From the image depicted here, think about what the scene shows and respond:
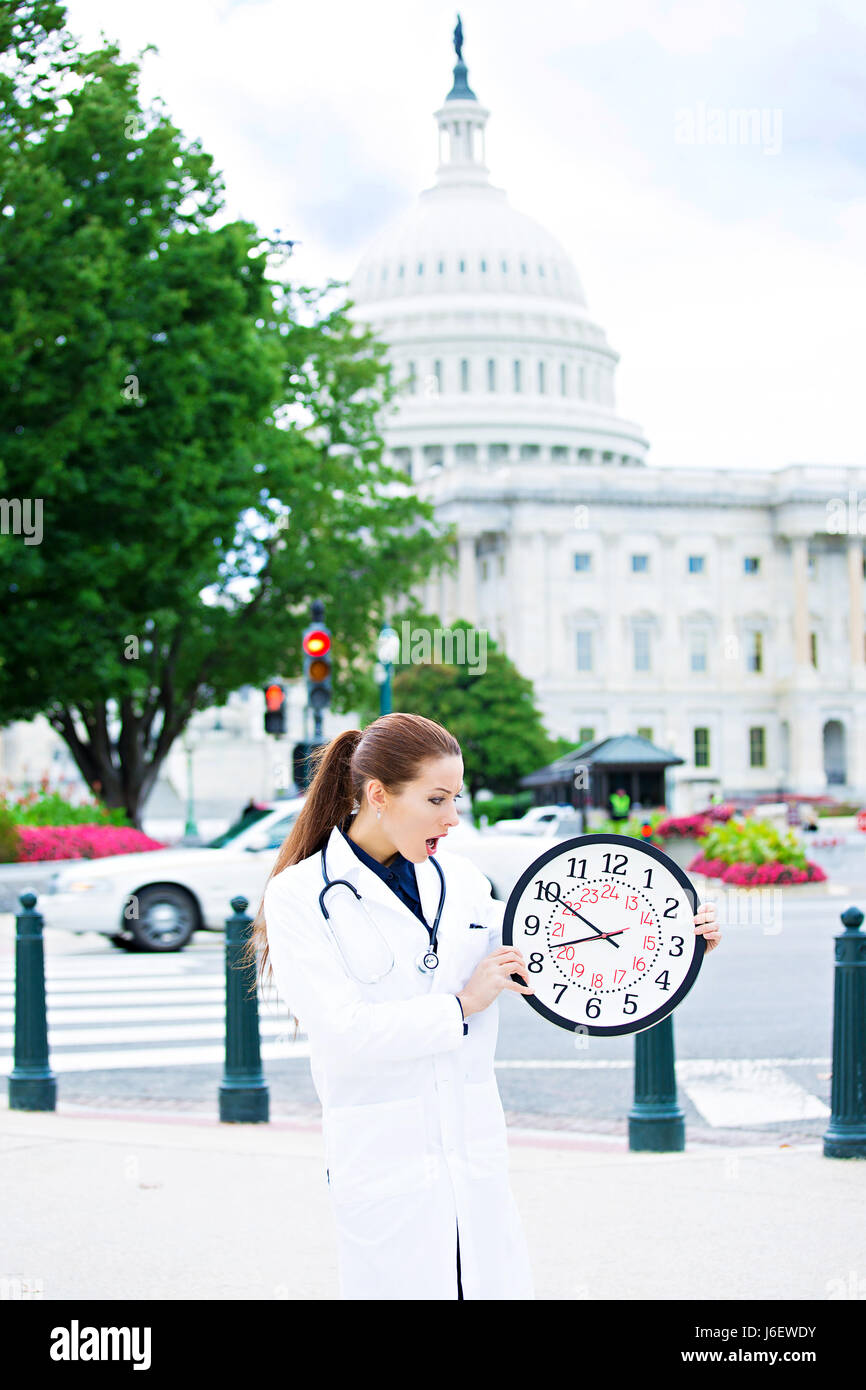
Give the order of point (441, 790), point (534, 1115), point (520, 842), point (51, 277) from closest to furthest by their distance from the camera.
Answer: point (441, 790) → point (534, 1115) → point (520, 842) → point (51, 277)

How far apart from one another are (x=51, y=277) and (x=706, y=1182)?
18.5 m

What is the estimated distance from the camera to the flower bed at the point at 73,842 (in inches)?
921

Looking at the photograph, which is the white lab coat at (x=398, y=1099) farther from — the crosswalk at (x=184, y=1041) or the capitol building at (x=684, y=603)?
the capitol building at (x=684, y=603)

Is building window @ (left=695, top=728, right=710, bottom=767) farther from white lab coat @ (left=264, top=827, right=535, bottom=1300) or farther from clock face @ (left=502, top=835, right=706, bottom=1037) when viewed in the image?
white lab coat @ (left=264, top=827, right=535, bottom=1300)

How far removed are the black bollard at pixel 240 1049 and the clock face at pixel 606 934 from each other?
5.32 metres

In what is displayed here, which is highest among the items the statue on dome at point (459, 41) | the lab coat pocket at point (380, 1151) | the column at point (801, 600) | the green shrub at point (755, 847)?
the statue on dome at point (459, 41)

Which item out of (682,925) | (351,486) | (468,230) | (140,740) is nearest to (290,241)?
(351,486)

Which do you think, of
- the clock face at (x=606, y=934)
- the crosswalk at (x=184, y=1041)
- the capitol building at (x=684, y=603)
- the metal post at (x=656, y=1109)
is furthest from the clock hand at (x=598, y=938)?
the capitol building at (x=684, y=603)

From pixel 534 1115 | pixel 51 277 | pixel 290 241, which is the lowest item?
pixel 534 1115

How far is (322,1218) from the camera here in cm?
652

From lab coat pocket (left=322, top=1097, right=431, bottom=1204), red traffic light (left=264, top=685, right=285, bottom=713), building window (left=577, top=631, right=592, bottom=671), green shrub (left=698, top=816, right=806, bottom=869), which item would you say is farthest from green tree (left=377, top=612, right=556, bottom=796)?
lab coat pocket (left=322, top=1097, right=431, bottom=1204)

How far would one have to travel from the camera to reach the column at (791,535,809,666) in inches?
4272

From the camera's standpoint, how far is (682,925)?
3963mm
